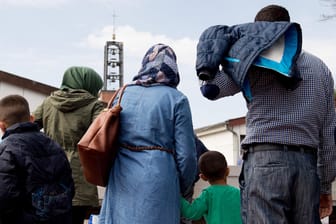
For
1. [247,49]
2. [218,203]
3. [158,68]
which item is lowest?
[218,203]

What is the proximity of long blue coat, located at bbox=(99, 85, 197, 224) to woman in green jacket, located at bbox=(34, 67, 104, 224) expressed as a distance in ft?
3.12

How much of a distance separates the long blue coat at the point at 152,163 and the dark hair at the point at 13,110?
86 cm

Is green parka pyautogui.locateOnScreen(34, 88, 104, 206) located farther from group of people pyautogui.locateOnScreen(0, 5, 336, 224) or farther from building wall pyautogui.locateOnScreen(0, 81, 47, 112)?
building wall pyautogui.locateOnScreen(0, 81, 47, 112)

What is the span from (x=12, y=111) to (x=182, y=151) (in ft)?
4.45

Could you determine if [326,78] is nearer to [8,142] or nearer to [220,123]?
[8,142]

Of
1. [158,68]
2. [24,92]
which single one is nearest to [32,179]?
[158,68]

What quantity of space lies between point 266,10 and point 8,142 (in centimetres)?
192

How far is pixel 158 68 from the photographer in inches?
153

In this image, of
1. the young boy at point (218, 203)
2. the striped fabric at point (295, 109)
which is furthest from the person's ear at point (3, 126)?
the striped fabric at point (295, 109)

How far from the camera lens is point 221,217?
4.29 m

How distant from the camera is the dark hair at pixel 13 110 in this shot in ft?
13.8

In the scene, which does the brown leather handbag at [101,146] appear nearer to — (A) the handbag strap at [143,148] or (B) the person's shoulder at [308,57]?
(A) the handbag strap at [143,148]

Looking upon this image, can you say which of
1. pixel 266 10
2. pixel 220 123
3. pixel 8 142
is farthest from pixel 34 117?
pixel 220 123

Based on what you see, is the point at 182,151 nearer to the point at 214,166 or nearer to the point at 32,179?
the point at 214,166
